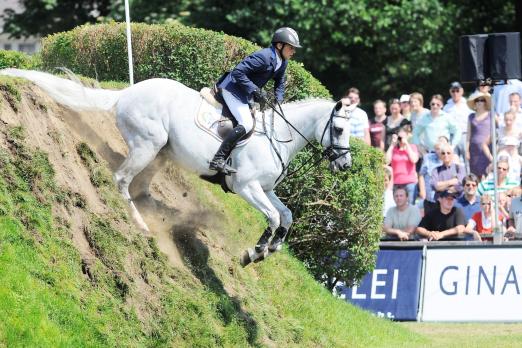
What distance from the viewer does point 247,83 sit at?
15.1 meters

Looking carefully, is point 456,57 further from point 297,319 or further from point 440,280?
point 297,319

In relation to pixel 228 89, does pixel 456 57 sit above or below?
below

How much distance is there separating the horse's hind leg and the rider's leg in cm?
81

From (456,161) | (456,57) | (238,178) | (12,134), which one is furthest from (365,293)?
(456,57)

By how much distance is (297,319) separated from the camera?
17.0 m

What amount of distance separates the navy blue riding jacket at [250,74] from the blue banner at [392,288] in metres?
6.00

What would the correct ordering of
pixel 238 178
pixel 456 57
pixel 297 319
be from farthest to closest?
1. pixel 456 57
2. pixel 297 319
3. pixel 238 178

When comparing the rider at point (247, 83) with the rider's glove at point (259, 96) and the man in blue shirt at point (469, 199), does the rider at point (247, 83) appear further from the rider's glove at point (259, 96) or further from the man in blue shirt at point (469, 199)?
Answer: the man in blue shirt at point (469, 199)

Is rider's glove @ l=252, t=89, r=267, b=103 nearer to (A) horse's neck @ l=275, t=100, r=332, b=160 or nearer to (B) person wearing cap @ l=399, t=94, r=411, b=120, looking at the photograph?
(A) horse's neck @ l=275, t=100, r=332, b=160

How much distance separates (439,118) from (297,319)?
7.47m

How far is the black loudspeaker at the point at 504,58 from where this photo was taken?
20.8 meters

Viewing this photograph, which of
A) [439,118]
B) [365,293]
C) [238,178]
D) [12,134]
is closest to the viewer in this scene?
[12,134]

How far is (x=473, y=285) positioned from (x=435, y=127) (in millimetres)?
3728

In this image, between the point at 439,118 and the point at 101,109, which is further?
the point at 439,118
